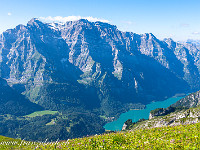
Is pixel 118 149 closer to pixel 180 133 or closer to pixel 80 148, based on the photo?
pixel 80 148

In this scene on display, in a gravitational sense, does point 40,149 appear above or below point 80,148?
below

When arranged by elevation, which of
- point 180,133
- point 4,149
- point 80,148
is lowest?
point 4,149

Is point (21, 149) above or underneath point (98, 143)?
underneath

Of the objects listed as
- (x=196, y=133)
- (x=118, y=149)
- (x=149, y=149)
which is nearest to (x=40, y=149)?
(x=118, y=149)

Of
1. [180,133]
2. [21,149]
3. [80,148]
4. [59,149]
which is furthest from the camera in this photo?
[21,149]

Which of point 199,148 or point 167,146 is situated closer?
point 199,148

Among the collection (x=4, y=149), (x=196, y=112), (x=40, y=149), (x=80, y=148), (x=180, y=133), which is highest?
(x=180, y=133)

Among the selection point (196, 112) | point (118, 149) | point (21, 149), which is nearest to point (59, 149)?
point (118, 149)

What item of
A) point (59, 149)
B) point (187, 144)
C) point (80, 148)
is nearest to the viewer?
point (187, 144)

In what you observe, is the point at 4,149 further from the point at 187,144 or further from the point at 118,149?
the point at 187,144

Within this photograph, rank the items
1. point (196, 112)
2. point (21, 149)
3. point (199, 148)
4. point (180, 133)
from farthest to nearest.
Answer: point (196, 112) < point (21, 149) < point (180, 133) < point (199, 148)
